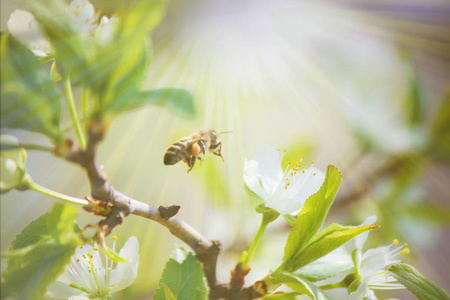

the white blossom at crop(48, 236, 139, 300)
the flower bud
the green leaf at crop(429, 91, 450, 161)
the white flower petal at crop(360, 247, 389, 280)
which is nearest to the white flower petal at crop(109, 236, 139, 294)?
the white blossom at crop(48, 236, 139, 300)

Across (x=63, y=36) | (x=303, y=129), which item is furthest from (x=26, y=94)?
(x=303, y=129)

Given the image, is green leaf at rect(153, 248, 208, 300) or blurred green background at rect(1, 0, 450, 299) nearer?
green leaf at rect(153, 248, 208, 300)

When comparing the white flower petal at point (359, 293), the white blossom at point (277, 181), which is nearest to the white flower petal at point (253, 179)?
the white blossom at point (277, 181)

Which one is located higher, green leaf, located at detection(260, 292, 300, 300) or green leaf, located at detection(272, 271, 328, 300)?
green leaf, located at detection(272, 271, 328, 300)

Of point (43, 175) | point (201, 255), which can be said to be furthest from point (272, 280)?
point (43, 175)

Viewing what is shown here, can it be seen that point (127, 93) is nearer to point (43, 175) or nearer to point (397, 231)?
point (43, 175)

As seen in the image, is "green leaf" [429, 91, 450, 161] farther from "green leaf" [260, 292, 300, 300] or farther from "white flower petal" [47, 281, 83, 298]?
"white flower petal" [47, 281, 83, 298]

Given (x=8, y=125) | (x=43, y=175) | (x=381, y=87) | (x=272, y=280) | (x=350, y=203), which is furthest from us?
(x=381, y=87)
